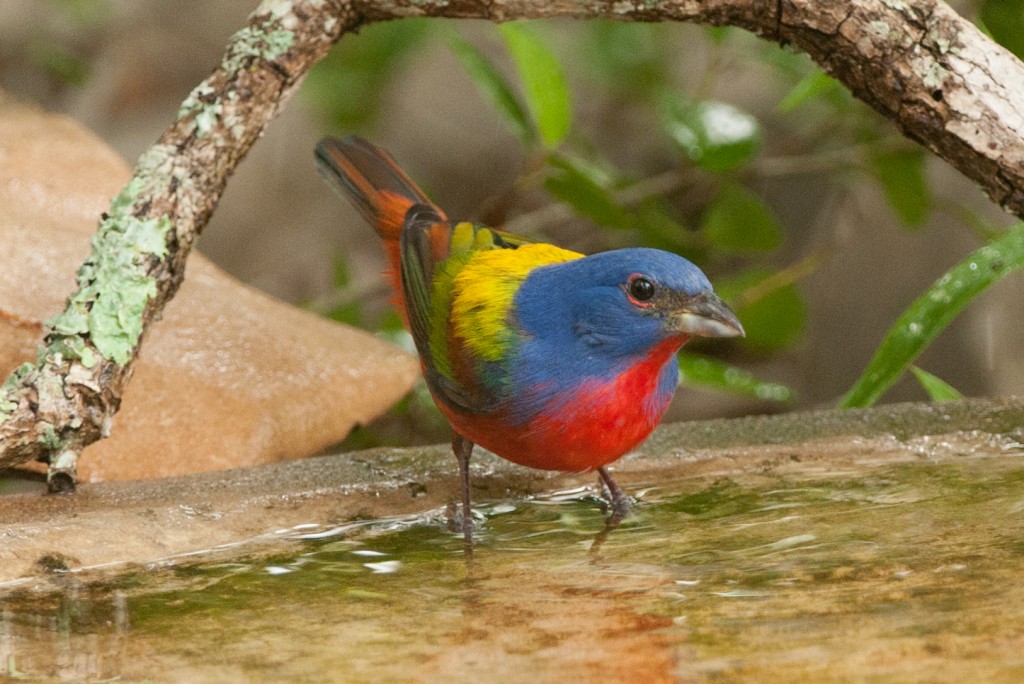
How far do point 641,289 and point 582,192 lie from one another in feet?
6.16

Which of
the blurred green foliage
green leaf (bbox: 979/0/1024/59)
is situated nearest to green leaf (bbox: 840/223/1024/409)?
the blurred green foliage

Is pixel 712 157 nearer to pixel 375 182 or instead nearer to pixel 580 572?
pixel 375 182

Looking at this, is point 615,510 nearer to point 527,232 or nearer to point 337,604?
point 337,604

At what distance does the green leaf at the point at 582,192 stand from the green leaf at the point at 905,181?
3.83 ft

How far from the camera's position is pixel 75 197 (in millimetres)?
4148

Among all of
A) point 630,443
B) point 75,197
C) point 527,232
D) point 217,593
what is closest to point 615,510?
point 630,443

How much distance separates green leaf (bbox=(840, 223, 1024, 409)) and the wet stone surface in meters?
0.20

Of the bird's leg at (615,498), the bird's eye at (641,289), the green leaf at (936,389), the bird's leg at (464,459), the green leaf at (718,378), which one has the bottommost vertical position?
the bird's leg at (615,498)

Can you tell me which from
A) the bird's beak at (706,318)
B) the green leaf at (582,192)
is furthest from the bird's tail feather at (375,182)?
the bird's beak at (706,318)

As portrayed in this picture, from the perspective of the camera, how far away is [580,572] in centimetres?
249

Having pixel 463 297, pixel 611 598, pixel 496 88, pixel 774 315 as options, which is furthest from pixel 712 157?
pixel 611 598

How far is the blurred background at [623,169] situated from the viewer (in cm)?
507

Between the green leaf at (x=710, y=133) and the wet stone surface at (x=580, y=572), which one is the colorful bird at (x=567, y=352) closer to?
the wet stone surface at (x=580, y=572)

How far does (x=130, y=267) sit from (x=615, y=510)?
4.18ft
